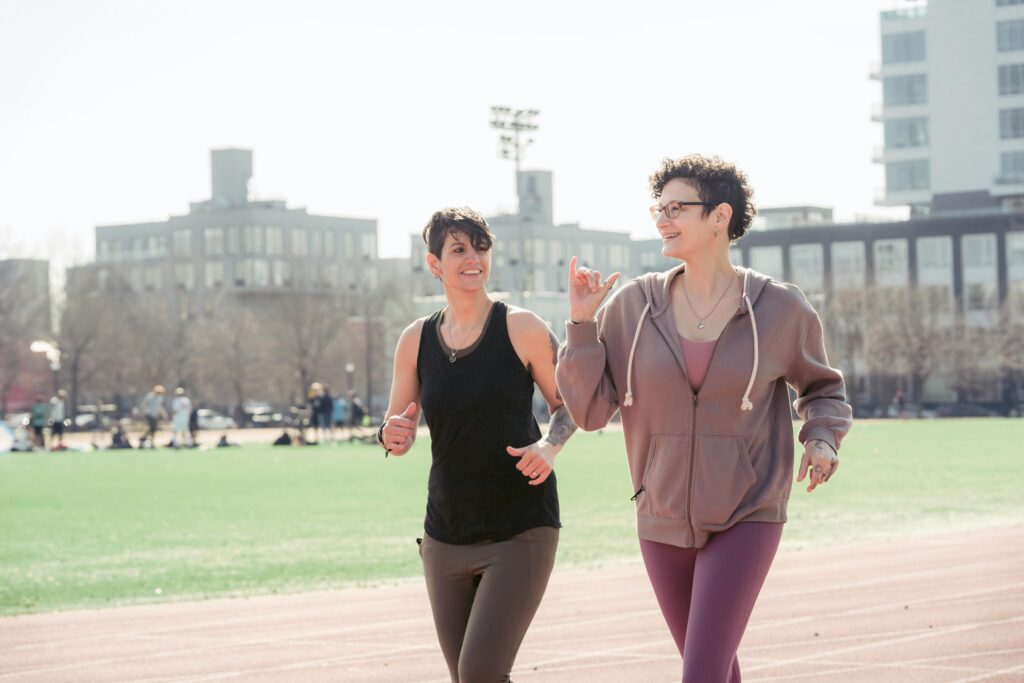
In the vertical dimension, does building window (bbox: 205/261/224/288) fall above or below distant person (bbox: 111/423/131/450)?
above

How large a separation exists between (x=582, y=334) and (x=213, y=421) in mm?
98995

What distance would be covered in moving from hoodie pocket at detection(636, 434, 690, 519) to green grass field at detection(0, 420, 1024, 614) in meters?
8.97

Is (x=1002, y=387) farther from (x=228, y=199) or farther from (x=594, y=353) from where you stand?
(x=594, y=353)

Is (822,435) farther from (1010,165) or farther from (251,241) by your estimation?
(251,241)

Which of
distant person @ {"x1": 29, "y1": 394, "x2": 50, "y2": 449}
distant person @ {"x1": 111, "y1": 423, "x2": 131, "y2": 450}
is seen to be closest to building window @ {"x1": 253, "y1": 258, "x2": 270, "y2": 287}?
distant person @ {"x1": 111, "y1": 423, "x2": 131, "y2": 450}

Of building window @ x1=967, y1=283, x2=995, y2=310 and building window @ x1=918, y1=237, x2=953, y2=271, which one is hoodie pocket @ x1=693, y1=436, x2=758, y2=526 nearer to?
building window @ x1=967, y1=283, x2=995, y2=310

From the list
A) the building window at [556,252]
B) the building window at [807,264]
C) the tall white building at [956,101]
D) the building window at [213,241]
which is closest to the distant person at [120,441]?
the building window at [807,264]

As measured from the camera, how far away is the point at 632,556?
669 inches

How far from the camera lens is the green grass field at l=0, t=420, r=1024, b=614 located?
15.4 meters

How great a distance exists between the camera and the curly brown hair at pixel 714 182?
5.52 meters

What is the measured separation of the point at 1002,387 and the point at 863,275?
1248 centimetres

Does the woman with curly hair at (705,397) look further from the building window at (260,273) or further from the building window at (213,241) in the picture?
the building window at (213,241)

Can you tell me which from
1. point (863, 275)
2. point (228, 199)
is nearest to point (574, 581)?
point (863, 275)

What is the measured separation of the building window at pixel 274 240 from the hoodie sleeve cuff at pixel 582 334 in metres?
139
